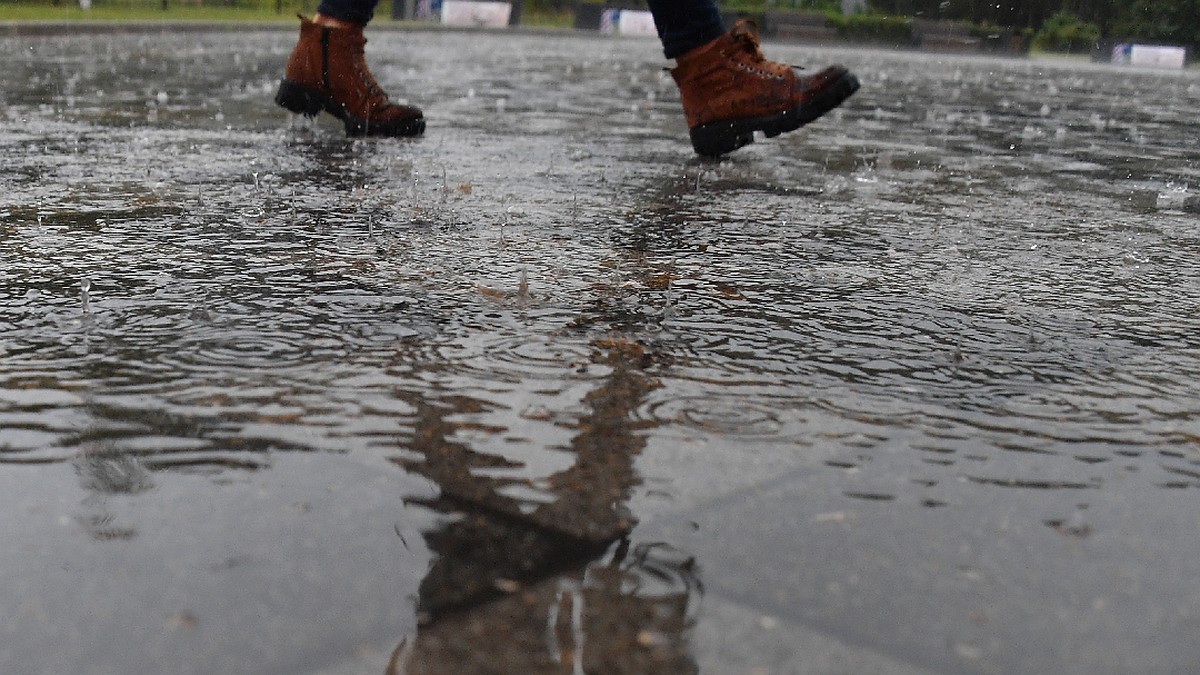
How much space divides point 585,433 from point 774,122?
3013mm

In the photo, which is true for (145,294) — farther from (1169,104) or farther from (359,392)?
(1169,104)

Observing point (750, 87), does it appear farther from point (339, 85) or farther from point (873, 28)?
point (873, 28)

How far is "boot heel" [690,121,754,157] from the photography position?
15.1ft

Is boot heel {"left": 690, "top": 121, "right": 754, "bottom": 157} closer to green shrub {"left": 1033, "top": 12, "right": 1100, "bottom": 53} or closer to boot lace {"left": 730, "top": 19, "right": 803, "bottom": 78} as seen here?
boot lace {"left": 730, "top": 19, "right": 803, "bottom": 78}

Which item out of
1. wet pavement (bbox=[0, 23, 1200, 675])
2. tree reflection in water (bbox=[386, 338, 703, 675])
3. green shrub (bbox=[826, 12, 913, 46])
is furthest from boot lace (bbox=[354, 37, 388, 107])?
green shrub (bbox=[826, 12, 913, 46])

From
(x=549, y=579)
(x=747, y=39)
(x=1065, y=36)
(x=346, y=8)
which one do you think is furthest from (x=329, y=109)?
(x=1065, y=36)

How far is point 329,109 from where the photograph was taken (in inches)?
204

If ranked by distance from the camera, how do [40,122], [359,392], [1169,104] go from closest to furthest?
1. [359,392]
2. [40,122]
3. [1169,104]

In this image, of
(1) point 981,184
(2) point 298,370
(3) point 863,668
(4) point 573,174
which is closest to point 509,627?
(3) point 863,668

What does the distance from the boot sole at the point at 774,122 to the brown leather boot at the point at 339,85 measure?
1.29 m

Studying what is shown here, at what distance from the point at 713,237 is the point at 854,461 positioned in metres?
1.62

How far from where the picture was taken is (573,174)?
437 centimetres

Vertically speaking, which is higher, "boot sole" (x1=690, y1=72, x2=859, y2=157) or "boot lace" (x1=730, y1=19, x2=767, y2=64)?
"boot lace" (x1=730, y1=19, x2=767, y2=64)

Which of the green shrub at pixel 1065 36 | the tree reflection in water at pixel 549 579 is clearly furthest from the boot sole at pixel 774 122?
the green shrub at pixel 1065 36
